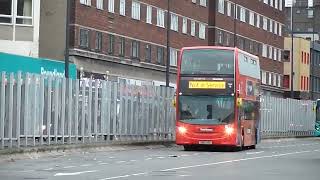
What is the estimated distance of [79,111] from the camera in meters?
31.9

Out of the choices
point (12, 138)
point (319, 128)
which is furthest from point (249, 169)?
point (319, 128)

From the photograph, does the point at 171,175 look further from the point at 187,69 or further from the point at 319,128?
the point at 319,128

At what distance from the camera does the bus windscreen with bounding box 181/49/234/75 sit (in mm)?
33469

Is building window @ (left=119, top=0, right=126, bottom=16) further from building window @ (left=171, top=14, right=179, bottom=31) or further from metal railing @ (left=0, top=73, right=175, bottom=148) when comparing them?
metal railing @ (left=0, top=73, right=175, bottom=148)

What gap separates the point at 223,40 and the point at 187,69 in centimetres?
4651

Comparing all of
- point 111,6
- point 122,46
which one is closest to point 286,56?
point 122,46

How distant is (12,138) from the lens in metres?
26.4

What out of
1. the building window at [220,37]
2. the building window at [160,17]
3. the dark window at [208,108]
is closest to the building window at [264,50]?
the building window at [220,37]

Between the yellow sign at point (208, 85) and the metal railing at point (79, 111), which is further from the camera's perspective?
the yellow sign at point (208, 85)

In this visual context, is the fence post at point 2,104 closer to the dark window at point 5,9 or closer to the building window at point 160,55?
the dark window at point 5,9

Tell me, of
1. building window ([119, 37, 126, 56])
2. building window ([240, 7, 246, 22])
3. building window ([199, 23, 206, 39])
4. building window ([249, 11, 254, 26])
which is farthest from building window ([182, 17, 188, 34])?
building window ([249, 11, 254, 26])

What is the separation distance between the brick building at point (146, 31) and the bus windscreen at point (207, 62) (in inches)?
811

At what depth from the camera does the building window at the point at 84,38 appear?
54.8 metres

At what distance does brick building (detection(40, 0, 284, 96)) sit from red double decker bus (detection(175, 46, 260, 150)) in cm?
2071
